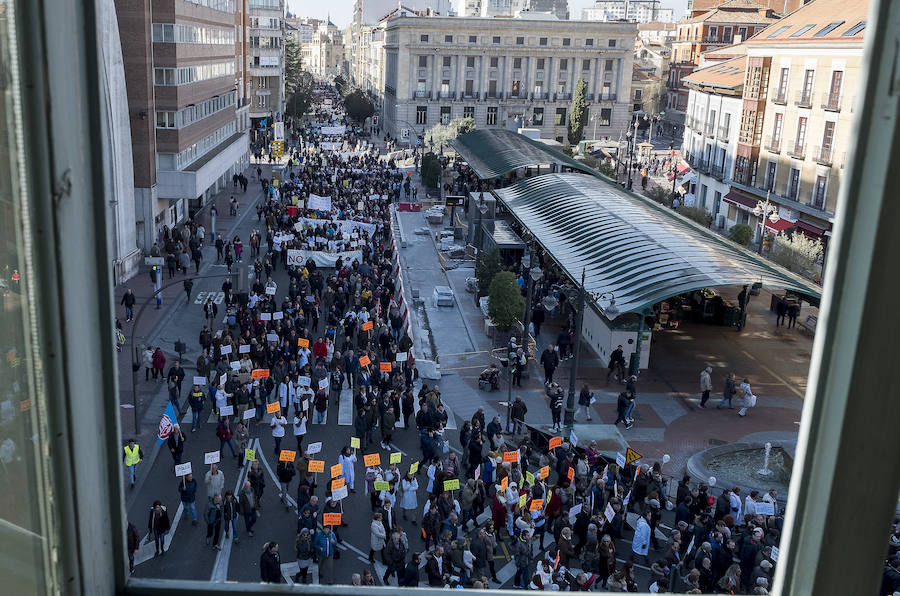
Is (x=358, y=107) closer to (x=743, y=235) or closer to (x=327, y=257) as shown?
(x=743, y=235)

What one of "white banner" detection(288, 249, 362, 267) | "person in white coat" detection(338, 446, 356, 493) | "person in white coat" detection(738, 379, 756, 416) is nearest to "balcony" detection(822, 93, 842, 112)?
"person in white coat" detection(738, 379, 756, 416)

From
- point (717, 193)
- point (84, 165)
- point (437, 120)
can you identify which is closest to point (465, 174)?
point (717, 193)

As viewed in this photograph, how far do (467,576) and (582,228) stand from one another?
76.2 ft

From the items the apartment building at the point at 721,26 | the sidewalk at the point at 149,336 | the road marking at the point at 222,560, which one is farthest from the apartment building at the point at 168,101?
the apartment building at the point at 721,26

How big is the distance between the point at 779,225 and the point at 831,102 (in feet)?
24.3

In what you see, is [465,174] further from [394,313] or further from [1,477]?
[1,477]

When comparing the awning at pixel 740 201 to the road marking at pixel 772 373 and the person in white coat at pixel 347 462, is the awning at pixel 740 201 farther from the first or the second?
the person in white coat at pixel 347 462

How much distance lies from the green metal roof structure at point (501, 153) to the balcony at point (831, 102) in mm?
14709

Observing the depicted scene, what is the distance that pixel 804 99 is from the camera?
45.2m

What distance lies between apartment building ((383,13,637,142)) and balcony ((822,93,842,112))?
197 ft

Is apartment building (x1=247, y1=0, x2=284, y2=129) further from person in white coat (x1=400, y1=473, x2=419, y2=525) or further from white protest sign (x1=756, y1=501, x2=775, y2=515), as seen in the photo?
white protest sign (x1=756, y1=501, x2=775, y2=515)

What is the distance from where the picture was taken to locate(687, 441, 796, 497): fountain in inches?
813

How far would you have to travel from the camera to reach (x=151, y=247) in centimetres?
4250

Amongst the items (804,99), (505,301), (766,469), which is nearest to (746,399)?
(766,469)
